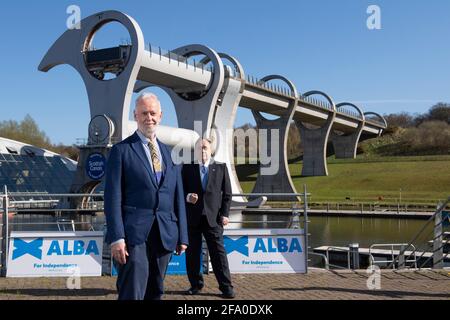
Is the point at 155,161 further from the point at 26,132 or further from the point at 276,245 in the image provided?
the point at 26,132

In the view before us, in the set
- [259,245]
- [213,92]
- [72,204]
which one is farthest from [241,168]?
[259,245]

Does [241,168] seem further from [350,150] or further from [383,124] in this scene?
[383,124]

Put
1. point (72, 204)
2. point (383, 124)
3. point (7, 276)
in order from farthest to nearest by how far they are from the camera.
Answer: point (383, 124)
point (72, 204)
point (7, 276)

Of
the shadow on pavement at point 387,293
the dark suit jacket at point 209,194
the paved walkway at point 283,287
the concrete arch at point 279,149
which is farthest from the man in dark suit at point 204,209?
the concrete arch at point 279,149

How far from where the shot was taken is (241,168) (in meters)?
76.2

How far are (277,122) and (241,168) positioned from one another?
18.7 metres

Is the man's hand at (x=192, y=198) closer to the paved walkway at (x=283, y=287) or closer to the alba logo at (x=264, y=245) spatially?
the paved walkway at (x=283, y=287)

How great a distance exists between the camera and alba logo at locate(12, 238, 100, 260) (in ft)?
26.0

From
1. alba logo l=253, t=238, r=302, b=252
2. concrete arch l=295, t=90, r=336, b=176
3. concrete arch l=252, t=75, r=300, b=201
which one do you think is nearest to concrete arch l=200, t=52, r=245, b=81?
concrete arch l=252, t=75, r=300, b=201

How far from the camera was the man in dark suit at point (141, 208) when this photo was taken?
13.3ft

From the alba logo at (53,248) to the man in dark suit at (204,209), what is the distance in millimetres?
2182

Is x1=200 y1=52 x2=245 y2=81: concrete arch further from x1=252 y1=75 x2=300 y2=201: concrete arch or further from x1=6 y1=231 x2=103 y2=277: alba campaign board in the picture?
x1=6 y1=231 x2=103 y2=277: alba campaign board

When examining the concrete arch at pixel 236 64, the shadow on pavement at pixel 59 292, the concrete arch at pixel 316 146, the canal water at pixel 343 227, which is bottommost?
the canal water at pixel 343 227

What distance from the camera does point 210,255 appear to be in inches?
265
